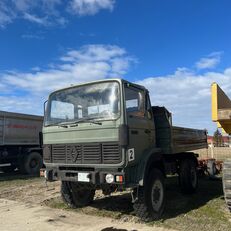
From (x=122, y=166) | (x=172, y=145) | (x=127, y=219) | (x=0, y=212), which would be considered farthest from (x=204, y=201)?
(x=0, y=212)

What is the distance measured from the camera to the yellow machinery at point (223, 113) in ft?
19.0

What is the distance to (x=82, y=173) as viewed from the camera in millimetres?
7137

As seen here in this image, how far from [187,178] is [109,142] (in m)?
4.02

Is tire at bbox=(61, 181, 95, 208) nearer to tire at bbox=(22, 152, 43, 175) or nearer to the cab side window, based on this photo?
the cab side window

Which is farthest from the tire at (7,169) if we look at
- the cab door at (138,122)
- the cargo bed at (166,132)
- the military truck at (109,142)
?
the cab door at (138,122)

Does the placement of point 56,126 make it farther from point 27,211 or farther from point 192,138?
point 192,138

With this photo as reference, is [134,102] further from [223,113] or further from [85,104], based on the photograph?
[223,113]

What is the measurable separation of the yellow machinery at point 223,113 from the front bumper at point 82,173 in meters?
1.83

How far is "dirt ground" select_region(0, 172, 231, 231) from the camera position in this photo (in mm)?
6805

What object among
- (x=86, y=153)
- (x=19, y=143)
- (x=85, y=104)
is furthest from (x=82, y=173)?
(x=19, y=143)

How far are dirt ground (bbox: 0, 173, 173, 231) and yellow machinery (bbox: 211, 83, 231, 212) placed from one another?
4.72ft

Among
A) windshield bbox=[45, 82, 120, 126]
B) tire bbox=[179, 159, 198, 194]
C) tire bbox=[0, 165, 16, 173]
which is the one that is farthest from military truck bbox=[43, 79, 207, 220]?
tire bbox=[0, 165, 16, 173]

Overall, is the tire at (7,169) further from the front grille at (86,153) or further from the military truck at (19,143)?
the front grille at (86,153)

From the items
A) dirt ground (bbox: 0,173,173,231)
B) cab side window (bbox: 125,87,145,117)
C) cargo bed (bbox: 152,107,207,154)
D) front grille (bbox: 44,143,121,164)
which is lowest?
dirt ground (bbox: 0,173,173,231)
